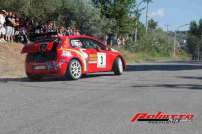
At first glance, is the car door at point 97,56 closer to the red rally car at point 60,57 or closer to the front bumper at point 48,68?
the red rally car at point 60,57

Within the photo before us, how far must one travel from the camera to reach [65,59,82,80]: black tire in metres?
16.6

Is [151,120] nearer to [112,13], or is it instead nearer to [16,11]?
[16,11]

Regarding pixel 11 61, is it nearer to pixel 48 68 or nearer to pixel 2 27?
pixel 2 27

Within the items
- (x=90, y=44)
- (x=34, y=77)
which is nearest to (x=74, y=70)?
(x=34, y=77)

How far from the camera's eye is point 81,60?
17.2 m

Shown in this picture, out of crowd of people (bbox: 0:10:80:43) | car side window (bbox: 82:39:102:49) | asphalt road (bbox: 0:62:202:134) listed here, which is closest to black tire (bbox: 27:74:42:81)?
asphalt road (bbox: 0:62:202:134)

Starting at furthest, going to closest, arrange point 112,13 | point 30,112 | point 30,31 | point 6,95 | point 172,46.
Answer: point 172,46, point 112,13, point 30,31, point 6,95, point 30,112

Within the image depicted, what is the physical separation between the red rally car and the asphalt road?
67cm

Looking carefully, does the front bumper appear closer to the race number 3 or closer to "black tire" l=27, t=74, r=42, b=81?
"black tire" l=27, t=74, r=42, b=81

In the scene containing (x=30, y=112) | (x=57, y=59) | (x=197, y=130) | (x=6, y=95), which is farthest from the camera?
(x=57, y=59)

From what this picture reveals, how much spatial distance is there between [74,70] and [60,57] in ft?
1.93

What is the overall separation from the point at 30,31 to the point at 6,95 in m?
17.9

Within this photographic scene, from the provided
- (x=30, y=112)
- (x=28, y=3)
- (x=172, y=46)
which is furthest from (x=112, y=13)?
(x=172, y=46)

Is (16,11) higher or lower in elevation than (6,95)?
higher
